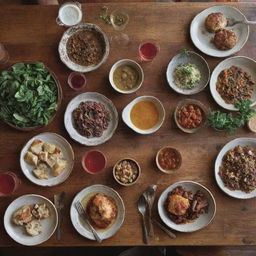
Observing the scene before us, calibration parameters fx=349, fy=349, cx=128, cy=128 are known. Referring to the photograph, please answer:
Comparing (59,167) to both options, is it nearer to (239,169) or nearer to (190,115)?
(190,115)

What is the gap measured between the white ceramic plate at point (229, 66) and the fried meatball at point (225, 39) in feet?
0.42

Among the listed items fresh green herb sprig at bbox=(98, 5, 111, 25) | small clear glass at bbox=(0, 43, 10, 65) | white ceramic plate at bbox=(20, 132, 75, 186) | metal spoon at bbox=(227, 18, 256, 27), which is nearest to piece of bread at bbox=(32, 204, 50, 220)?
white ceramic plate at bbox=(20, 132, 75, 186)

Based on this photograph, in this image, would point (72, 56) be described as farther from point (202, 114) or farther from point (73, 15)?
point (202, 114)

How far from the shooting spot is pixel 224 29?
3.20 metres

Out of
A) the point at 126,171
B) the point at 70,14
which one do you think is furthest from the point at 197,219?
the point at 70,14

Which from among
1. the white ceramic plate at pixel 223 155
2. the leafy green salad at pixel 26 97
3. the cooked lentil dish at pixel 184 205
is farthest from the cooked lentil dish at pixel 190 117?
the leafy green salad at pixel 26 97

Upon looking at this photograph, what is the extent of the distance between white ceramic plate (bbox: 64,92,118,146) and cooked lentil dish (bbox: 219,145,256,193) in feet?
3.33

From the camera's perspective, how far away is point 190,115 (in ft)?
9.96

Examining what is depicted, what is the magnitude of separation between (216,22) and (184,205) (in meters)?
1.65

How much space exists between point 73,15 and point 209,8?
4.06 ft

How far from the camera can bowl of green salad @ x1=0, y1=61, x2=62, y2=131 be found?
9.50 feet

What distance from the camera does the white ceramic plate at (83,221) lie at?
2877 millimetres

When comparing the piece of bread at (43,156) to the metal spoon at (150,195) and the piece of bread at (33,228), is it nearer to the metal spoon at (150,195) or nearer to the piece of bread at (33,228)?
the piece of bread at (33,228)

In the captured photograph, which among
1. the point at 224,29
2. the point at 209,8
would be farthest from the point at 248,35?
the point at 209,8
